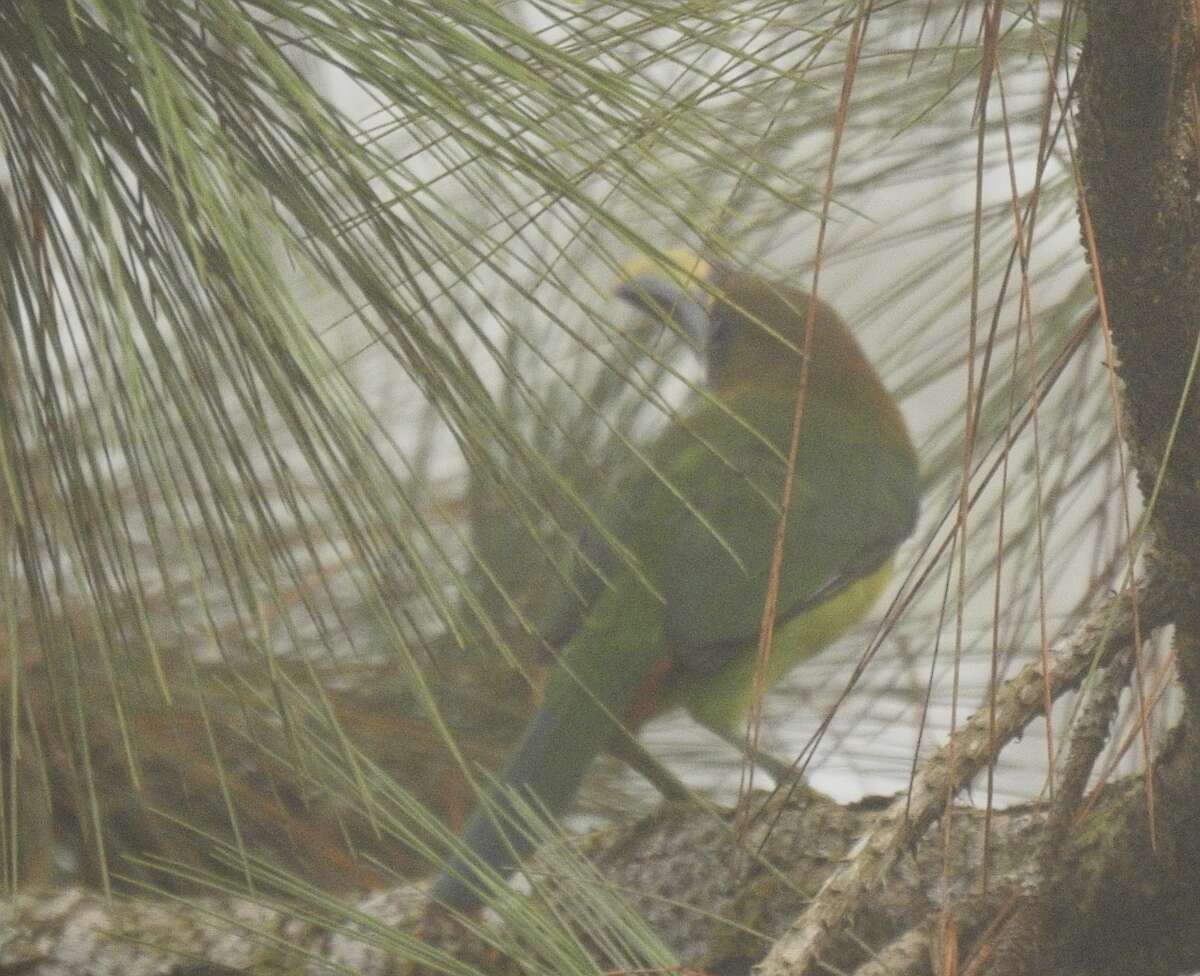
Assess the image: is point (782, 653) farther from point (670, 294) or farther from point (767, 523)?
point (670, 294)

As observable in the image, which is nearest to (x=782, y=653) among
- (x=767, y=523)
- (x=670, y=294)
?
(x=767, y=523)

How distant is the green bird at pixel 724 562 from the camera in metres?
1.51

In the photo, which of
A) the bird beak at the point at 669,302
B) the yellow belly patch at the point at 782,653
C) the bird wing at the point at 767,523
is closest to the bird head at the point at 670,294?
the bird beak at the point at 669,302

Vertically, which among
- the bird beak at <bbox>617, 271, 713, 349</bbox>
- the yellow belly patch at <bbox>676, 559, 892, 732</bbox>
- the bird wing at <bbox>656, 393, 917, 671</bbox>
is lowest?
the yellow belly patch at <bbox>676, 559, 892, 732</bbox>

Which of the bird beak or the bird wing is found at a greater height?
the bird beak

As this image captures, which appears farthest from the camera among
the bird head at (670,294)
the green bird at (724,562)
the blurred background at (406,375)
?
the bird head at (670,294)

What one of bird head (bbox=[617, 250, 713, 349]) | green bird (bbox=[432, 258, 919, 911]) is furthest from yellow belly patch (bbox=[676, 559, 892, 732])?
bird head (bbox=[617, 250, 713, 349])

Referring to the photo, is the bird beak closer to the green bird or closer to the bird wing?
the green bird

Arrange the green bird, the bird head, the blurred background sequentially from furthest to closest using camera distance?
1. the bird head
2. the green bird
3. the blurred background

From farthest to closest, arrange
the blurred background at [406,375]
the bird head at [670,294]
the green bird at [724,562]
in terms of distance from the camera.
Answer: the bird head at [670,294] < the green bird at [724,562] < the blurred background at [406,375]

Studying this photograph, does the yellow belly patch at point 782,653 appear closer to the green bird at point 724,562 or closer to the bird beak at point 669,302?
the green bird at point 724,562

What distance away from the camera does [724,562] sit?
5.23ft

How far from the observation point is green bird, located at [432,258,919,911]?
1.51 metres

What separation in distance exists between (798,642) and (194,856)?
0.60 meters
